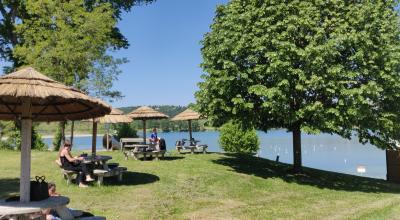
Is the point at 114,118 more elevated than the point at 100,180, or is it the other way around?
the point at 114,118

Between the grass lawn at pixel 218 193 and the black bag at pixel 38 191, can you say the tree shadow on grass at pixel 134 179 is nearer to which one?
the grass lawn at pixel 218 193

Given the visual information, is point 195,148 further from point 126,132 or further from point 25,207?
point 25,207

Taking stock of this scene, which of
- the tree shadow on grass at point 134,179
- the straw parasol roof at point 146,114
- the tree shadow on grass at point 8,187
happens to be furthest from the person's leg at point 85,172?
the straw parasol roof at point 146,114

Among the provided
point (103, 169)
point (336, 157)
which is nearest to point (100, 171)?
point (103, 169)

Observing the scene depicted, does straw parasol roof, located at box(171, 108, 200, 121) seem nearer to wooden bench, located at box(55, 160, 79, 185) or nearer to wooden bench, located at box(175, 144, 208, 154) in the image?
wooden bench, located at box(175, 144, 208, 154)

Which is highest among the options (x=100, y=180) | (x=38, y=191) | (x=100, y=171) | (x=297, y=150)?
(x=297, y=150)

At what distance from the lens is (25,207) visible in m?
7.61

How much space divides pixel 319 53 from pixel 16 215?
12.9 metres

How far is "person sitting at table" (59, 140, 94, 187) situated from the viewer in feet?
47.3

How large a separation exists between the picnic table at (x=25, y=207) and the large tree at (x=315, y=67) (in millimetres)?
10636

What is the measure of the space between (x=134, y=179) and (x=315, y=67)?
859 cm

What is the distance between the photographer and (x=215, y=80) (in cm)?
1911

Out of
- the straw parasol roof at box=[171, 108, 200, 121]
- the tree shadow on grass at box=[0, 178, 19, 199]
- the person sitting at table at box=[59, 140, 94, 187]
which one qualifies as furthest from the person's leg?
the straw parasol roof at box=[171, 108, 200, 121]

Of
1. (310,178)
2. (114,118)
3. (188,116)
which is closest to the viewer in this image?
(310,178)
